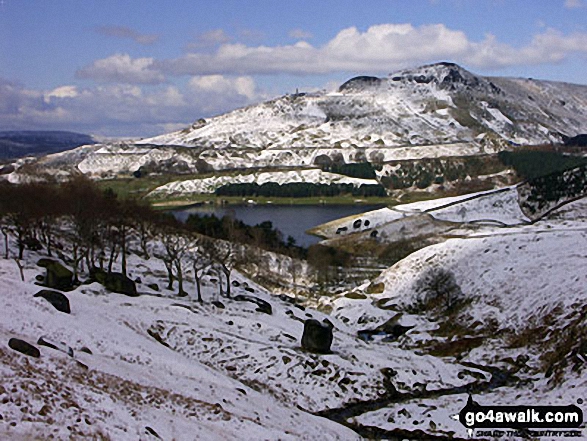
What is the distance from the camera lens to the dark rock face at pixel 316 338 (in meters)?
38.5

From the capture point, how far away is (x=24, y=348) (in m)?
21.4

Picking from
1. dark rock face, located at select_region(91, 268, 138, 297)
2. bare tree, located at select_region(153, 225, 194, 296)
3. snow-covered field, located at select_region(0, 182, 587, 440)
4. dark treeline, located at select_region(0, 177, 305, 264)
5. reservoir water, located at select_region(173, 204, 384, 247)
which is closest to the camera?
snow-covered field, located at select_region(0, 182, 587, 440)

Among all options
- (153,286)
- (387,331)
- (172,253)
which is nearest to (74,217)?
(153,286)

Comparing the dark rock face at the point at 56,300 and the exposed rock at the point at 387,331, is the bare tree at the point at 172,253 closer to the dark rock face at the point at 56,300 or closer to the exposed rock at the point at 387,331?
the dark rock face at the point at 56,300

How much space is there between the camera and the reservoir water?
15150 cm

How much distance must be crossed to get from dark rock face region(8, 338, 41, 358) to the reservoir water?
112 m

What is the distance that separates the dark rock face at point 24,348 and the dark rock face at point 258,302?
28963mm

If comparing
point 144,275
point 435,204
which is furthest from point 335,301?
point 435,204

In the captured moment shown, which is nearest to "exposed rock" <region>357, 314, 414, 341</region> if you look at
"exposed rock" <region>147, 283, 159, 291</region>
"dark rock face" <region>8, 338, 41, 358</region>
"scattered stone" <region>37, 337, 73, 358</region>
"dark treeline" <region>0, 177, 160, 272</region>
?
"exposed rock" <region>147, 283, 159, 291</region>

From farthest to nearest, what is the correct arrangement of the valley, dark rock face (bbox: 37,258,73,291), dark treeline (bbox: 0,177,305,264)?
dark treeline (bbox: 0,177,305,264), dark rock face (bbox: 37,258,73,291), the valley

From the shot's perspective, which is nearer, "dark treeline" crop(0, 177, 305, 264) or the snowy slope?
the snowy slope

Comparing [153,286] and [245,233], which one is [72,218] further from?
[245,233]

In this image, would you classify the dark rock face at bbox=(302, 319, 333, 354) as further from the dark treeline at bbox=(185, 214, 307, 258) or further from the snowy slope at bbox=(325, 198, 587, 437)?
the dark treeline at bbox=(185, 214, 307, 258)

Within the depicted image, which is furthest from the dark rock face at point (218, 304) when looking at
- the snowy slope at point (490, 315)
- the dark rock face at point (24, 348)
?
the dark rock face at point (24, 348)
